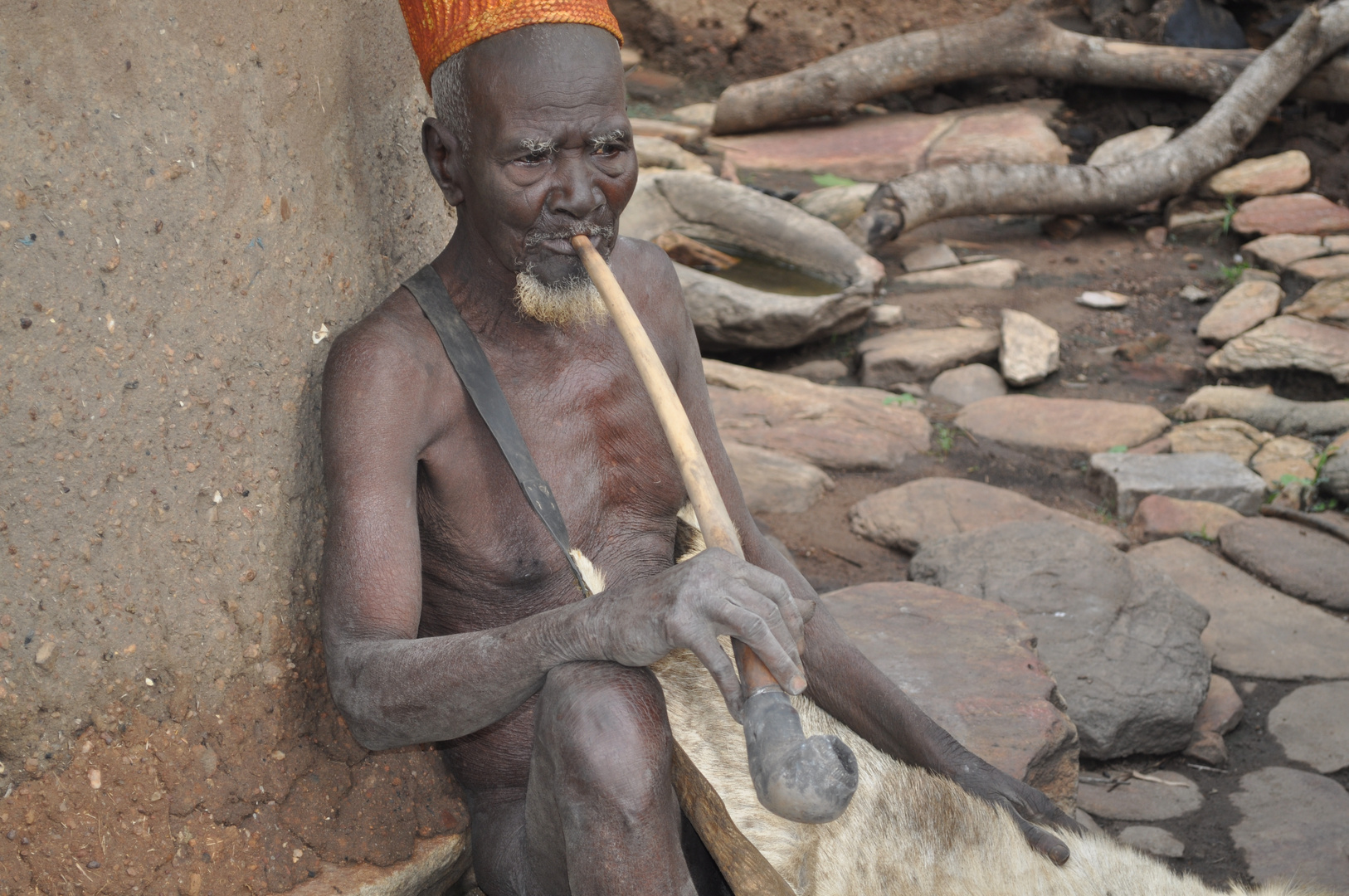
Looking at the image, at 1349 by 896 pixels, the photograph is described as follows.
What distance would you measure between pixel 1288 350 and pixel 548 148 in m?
4.78

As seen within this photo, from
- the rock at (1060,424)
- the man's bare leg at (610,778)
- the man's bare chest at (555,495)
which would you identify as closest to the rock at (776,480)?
the rock at (1060,424)

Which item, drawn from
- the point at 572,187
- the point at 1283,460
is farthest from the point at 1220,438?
the point at 572,187

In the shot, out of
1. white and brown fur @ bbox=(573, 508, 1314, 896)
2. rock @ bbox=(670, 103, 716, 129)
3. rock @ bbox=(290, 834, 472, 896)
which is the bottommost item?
rock @ bbox=(670, 103, 716, 129)

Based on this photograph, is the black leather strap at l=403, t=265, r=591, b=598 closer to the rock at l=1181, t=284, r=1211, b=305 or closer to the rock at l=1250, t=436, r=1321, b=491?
Result: the rock at l=1250, t=436, r=1321, b=491

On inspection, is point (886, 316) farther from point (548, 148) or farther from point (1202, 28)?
point (548, 148)

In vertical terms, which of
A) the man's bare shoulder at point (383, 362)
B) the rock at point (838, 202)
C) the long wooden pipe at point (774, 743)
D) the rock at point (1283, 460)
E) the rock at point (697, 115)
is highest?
the man's bare shoulder at point (383, 362)

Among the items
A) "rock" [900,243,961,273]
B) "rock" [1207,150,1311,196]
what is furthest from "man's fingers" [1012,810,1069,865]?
"rock" [1207,150,1311,196]

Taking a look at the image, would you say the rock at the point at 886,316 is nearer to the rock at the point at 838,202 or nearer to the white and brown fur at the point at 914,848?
the rock at the point at 838,202

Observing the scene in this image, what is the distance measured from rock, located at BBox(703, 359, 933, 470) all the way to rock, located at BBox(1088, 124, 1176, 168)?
12.2 feet

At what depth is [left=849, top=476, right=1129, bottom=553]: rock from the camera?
4.34 m

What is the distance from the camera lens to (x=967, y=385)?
19.3ft

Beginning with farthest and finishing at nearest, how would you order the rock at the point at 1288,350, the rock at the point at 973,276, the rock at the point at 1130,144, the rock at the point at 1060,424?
1. the rock at the point at 1130,144
2. the rock at the point at 973,276
3. the rock at the point at 1288,350
4. the rock at the point at 1060,424

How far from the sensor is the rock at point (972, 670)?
2.74 meters

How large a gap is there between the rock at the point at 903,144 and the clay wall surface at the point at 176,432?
689 centimetres
